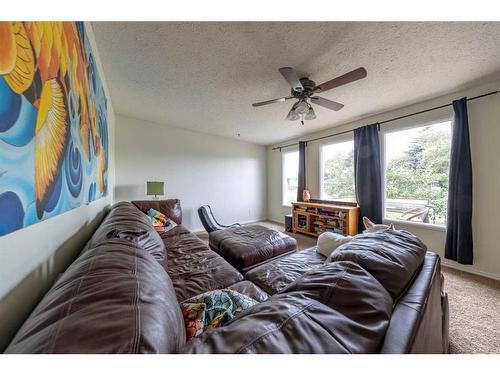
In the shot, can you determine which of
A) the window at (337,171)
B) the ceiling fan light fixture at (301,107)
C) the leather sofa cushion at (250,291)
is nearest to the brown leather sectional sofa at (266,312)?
the leather sofa cushion at (250,291)

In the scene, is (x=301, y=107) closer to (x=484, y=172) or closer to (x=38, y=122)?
(x=38, y=122)

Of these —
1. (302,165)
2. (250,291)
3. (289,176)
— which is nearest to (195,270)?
(250,291)

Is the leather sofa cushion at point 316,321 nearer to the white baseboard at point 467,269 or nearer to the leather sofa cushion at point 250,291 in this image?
the leather sofa cushion at point 250,291

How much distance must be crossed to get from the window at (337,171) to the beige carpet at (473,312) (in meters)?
1.81

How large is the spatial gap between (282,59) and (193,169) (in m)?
3.14

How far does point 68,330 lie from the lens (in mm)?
375

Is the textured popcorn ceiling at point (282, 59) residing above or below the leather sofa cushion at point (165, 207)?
above

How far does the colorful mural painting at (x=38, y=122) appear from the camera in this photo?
21.9 inches

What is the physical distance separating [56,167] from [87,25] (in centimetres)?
134

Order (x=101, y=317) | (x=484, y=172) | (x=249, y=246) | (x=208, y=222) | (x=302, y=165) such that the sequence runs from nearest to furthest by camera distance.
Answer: (x=101, y=317) < (x=249, y=246) < (x=484, y=172) < (x=208, y=222) < (x=302, y=165)

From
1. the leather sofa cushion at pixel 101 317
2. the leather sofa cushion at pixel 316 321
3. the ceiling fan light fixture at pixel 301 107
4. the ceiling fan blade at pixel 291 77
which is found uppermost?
the ceiling fan blade at pixel 291 77

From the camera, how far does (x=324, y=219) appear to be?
377cm

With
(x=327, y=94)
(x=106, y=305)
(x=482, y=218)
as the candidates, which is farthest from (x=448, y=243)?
(x=106, y=305)

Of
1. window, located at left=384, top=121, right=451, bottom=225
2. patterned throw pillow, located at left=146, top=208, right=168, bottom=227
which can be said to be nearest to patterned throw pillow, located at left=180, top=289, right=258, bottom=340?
patterned throw pillow, located at left=146, top=208, right=168, bottom=227
